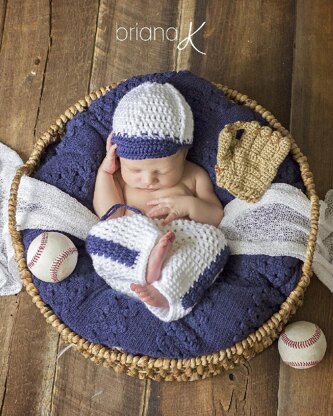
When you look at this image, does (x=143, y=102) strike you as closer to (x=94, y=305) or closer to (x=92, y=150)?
(x=92, y=150)

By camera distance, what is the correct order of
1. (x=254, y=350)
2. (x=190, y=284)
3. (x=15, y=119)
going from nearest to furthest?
(x=190, y=284)
(x=254, y=350)
(x=15, y=119)

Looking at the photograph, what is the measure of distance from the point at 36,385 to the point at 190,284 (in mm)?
515

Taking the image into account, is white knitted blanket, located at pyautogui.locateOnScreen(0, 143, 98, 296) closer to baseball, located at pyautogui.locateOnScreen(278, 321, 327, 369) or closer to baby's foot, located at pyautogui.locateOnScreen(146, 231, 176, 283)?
baby's foot, located at pyautogui.locateOnScreen(146, 231, 176, 283)

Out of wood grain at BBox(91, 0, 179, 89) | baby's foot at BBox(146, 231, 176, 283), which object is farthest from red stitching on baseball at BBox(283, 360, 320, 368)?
wood grain at BBox(91, 0, 179, 89)

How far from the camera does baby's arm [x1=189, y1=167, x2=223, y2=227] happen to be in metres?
1.69

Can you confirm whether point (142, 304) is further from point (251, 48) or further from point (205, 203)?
point (251, 48)

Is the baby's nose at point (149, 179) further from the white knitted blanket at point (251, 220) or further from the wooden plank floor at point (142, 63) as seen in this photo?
the wooden plank floor at point (142, 63)

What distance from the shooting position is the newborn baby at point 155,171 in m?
1.57

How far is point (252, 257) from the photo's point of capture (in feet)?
5.32

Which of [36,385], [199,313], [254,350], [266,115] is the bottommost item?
[36,385]

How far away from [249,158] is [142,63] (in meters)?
0.54

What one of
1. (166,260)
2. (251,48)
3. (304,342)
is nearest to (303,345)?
(304,342)

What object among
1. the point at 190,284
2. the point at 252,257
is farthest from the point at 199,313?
the point at 252,257

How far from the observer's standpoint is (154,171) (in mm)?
1655
